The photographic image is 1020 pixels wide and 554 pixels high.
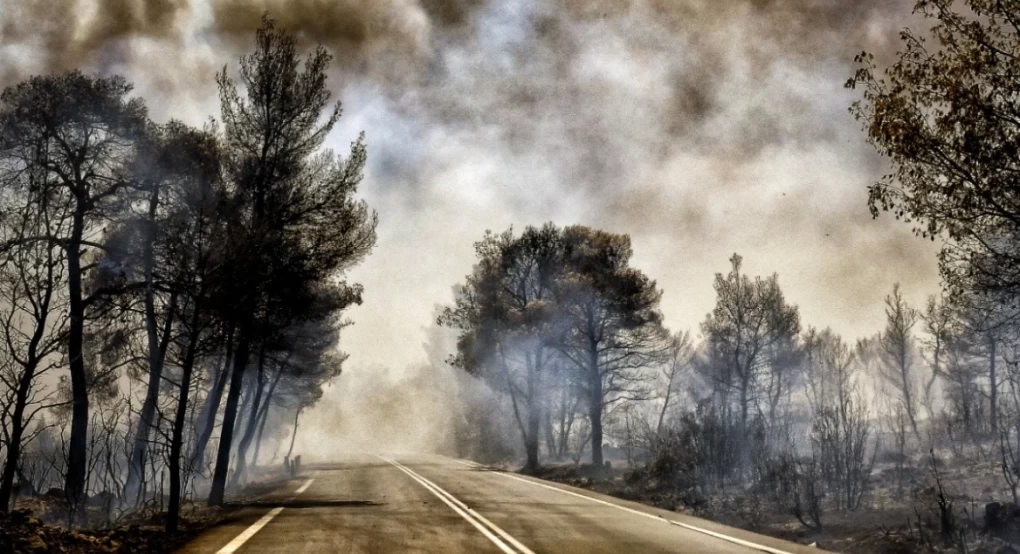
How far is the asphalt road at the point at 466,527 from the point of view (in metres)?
8.89

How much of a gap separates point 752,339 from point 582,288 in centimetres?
1079

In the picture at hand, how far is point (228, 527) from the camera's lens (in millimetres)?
10789

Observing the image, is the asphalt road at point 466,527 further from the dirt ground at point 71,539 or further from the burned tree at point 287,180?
the burned tree at point 287,180

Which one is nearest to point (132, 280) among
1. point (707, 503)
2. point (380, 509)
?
point (380, 509)

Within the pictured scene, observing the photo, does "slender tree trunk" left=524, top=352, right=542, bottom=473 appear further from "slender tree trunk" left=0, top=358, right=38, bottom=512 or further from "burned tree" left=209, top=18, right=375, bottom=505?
"slender tree trunk" left=0, top=358, right=38, bottom=512

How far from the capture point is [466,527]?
10.9m

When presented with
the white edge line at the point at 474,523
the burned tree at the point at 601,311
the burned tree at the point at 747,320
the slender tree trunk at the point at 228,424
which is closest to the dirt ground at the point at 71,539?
the white edge line at the point at 474,523

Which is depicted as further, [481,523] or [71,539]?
[481,523]

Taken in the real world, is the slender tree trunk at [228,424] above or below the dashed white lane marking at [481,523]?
above

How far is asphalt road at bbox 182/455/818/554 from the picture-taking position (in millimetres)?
8891

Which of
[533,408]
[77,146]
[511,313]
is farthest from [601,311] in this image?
[77,146]

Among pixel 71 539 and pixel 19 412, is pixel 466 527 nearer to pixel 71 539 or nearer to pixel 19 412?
pixel 71 539

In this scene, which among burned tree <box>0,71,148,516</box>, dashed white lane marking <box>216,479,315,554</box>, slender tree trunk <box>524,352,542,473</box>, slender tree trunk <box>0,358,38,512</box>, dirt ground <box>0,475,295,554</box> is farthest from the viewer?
slender tree trunk <box>524,352,542,473</box>

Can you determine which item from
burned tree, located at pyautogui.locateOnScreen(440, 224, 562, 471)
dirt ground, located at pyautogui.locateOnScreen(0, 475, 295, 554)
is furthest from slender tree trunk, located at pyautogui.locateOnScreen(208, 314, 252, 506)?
burned tree, located at pyautogui.locateOnScreen(440, 224, 562, 471)
